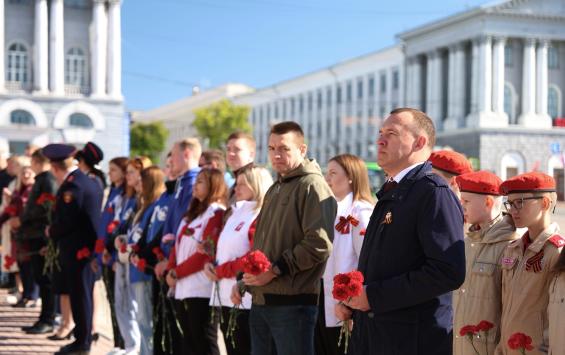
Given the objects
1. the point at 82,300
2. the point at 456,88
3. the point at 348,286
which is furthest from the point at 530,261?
the point at 456,88

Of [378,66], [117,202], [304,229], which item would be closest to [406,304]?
[304,229]

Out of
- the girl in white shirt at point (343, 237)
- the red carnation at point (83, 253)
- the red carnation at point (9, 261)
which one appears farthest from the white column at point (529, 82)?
the girl in white shirt at point (343, 237)

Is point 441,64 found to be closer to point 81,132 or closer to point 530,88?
point 530,88

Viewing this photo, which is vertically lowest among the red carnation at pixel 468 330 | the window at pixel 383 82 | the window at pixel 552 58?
the red carnation at pixel 468 330

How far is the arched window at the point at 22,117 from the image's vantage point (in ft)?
186

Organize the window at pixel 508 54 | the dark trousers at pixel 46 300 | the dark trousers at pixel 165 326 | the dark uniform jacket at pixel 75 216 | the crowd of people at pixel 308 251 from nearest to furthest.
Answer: the crowd of people at pixel 308 251
the dark trousers at pixel 165 326
the dark uniform jacket at pixel 75 216
the dark trousers at pixel 46 300
the window at pixel 508 54

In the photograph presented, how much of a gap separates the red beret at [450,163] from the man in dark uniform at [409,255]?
1.80m

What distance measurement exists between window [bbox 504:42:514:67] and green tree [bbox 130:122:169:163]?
49249 mm

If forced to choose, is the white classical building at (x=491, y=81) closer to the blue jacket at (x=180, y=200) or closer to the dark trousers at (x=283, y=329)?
the blue jacket at (x=180, y=200)

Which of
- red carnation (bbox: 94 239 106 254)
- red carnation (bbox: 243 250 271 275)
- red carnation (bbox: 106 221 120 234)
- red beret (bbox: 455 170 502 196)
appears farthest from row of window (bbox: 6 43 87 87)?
red beret (bbox: 455 170 502 196)

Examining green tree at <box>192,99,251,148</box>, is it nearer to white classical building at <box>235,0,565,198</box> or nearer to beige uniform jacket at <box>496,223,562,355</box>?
white classical building at <box>235,0,565,198</box>

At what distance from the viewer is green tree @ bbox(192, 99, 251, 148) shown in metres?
81.9

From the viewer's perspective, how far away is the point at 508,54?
7188cm

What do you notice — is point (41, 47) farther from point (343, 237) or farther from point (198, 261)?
point (343, 237)
